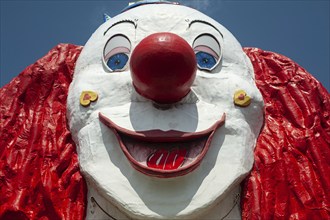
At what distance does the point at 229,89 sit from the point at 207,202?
2.14ft

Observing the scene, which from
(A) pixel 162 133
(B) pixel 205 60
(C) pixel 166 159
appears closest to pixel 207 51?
(B) pixel 205 60

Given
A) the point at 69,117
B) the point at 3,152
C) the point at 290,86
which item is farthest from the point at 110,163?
the point at 290,86

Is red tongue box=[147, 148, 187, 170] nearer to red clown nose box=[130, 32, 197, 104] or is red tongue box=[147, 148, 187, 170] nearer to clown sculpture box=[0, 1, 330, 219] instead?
clown sculpture box=[0, 1, 330, 219]

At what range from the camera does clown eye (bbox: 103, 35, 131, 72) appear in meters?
3.04

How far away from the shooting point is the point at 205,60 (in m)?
3.05

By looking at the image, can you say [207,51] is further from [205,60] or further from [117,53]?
[117,53]

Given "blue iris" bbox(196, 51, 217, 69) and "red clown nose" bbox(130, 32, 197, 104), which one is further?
"blue iris" bbox(196, 51, 217, 69)

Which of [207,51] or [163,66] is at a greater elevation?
[207,51]

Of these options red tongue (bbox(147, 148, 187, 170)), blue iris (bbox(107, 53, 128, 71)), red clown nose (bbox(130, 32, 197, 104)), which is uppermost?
blue iris (bbox(107, 53, 128, 71))

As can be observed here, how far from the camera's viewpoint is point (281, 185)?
2812 millimetres

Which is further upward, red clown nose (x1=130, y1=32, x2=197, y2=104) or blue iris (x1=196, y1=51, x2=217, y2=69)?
blue iris (x1=196, y1=51, x2=217, y2=69)

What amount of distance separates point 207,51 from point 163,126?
0.59m

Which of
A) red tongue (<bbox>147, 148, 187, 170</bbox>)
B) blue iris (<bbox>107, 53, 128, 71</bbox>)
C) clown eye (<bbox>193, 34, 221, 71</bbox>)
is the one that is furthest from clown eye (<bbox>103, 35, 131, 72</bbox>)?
red tongue (<bbox>147, 148, 187, 170</bbox>)

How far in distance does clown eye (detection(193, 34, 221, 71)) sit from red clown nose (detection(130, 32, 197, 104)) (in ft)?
1.31
